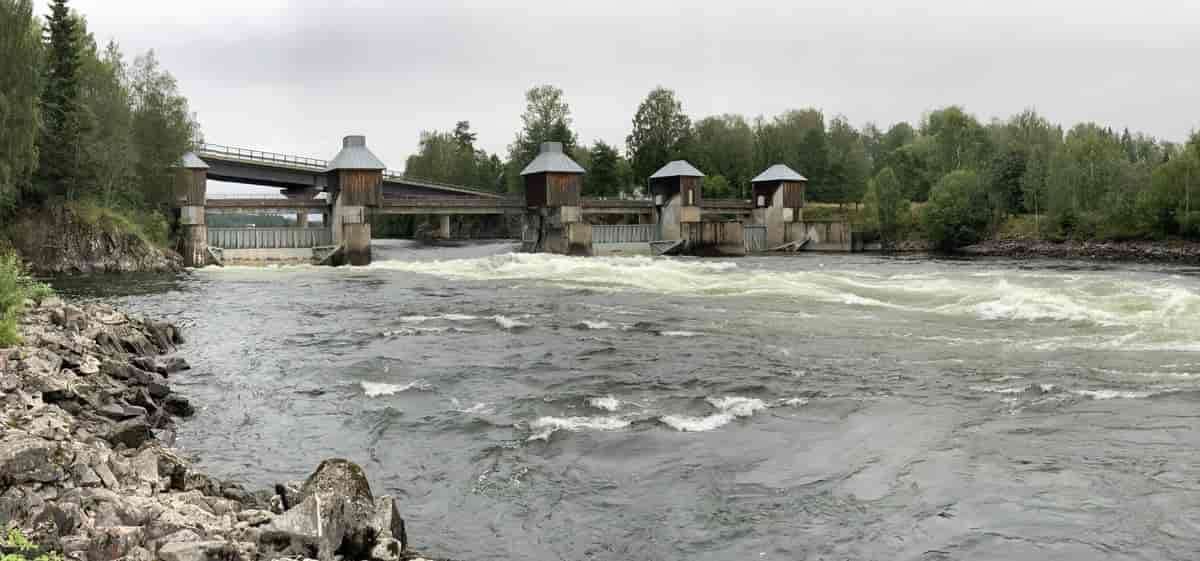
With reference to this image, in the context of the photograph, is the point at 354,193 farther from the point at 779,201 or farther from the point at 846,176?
the point at 846,176

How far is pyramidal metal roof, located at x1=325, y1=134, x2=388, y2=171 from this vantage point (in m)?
55.9

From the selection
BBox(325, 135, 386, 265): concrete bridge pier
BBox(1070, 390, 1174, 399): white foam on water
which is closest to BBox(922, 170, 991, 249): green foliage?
BBox(325, 135, 386, 265): concrete bridge pier

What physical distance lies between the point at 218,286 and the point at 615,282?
16.6 m

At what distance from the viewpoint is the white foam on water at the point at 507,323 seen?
81.0ft

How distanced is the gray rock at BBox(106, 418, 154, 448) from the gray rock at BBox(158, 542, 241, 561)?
14.6 ft

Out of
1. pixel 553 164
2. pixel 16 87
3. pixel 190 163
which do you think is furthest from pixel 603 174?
pixel 16 87

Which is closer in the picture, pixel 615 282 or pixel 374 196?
pixel 615 282

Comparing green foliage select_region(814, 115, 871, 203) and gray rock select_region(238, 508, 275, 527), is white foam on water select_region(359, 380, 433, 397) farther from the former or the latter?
green foliage select_region(814, 115, 871, 203)

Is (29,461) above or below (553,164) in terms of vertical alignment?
below

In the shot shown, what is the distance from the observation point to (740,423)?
46.1 ft

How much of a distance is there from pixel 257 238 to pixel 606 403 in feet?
147

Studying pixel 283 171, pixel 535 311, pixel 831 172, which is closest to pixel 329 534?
pixel 535 311

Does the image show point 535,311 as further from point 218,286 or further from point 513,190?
point 513,190

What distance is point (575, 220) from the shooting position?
62594 millimetres
